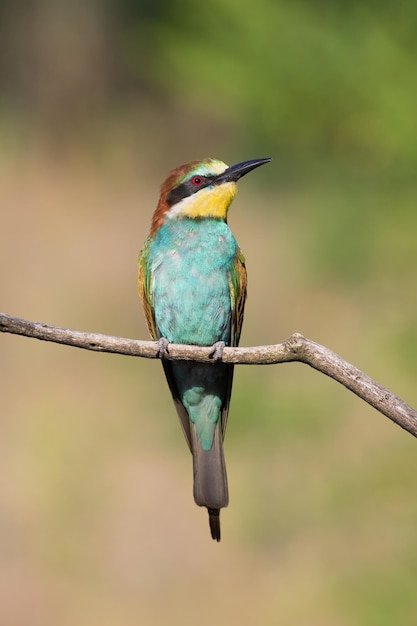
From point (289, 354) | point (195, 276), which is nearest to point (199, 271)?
point (195, 276)

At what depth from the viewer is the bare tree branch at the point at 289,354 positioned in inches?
55.2

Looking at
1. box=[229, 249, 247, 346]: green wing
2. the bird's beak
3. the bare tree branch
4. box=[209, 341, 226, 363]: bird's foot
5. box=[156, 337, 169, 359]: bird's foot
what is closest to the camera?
the bare tree branch

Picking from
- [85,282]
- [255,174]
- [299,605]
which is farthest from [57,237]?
[299,605]

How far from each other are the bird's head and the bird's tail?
0.46m

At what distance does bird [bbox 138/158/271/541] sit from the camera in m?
2.03

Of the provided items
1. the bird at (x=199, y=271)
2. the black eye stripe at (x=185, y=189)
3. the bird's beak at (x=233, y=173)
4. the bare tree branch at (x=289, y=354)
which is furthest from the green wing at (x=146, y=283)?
the bare tree branch at (x=289, y=354)

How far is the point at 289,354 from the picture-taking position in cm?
147

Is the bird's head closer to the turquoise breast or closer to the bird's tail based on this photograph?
the turquoise breast

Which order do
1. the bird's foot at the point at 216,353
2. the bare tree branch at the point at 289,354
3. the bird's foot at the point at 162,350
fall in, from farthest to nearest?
the bird's foot at the point at 216,353, the bird's foot at the point at 162,350, the bare tree branch at the point at 289,354

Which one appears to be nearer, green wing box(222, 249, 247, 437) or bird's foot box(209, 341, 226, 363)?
bird's foot box(209, 341, 226, 363)

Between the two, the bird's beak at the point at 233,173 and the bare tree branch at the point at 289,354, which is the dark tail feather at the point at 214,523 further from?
the bird's beak at the point at 233,173

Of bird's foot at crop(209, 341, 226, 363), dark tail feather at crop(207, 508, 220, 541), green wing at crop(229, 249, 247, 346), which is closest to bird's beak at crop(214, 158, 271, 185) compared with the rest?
green wing at crop(229, 249, 247, 346)

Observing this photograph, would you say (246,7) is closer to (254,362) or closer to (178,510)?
(254,362)

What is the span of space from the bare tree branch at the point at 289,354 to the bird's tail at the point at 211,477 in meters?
0.49
